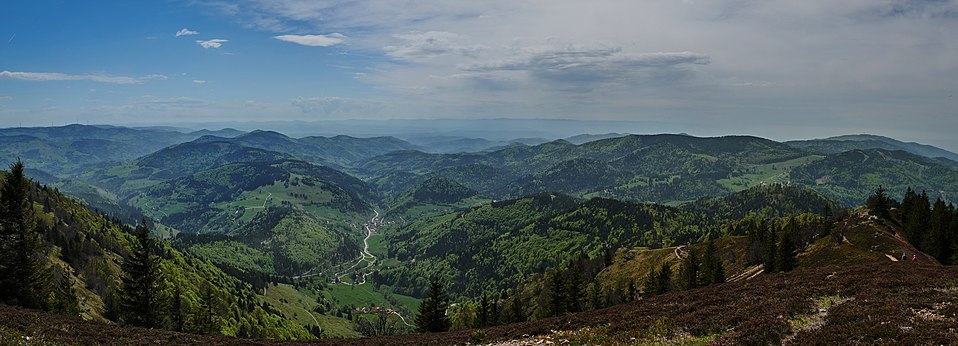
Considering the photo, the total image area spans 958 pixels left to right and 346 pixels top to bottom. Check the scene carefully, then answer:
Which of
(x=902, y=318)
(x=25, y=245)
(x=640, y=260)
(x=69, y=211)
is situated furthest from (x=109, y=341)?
(x=69, y=211)

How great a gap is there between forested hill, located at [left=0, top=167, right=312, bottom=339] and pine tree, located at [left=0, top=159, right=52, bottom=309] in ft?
0.27

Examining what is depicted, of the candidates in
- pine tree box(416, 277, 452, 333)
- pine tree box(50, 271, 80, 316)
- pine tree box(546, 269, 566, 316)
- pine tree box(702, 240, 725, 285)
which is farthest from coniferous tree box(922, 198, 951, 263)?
pine tree box(50, 271, 80, 316)

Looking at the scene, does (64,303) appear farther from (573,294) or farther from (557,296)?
(573,294)

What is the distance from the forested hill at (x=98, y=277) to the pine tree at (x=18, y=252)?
0.08m

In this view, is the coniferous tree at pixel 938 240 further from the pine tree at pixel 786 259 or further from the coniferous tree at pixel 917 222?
the pine tree at pixel 786 259

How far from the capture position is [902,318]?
2306cm

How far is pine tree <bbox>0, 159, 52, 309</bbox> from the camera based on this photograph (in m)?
48.3

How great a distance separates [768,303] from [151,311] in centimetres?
7232

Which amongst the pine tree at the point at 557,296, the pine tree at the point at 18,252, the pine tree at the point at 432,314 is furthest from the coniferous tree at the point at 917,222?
A: the pine tree at the point at 18,252

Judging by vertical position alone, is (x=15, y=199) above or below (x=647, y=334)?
above

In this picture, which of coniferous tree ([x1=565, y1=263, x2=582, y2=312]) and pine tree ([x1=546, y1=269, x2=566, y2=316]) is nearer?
pine tree ([x1=546, y1=269, x2=566, y2=316])

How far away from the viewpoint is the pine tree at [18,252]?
48.3 metres

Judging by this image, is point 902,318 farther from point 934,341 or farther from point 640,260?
point 640,260

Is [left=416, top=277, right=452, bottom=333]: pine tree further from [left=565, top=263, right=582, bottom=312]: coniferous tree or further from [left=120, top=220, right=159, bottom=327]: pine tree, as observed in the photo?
[left=120, top=220, right=159, bottom=327]: pine tree
